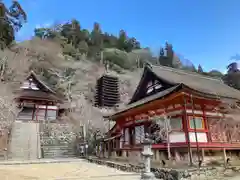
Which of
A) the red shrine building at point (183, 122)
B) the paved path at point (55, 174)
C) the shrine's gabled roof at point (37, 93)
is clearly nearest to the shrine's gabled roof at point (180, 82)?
the red shrine building at point (183, 122)

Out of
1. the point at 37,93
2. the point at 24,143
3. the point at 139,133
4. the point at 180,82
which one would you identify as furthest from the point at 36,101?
the point at 180,82

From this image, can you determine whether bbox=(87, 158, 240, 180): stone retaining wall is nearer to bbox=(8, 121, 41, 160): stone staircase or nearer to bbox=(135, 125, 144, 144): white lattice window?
bbox=(135, 125, 144, 144): white lattice window

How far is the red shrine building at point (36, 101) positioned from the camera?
27.1 metres

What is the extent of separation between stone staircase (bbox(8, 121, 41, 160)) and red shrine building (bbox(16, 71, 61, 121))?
507cm

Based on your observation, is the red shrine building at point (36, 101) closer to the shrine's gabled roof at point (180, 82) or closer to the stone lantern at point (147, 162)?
the shrine's gabled roof at point (180, 82)

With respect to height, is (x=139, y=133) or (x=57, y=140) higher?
(x=139, y=133)

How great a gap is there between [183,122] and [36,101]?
72.1ft

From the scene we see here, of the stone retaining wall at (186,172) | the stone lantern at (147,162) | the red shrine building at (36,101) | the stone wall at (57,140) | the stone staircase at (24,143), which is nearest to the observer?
the stone lantern at (147,162)

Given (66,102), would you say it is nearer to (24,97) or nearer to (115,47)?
(24,97)

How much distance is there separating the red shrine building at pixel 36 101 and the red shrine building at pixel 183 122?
15446 millimetres

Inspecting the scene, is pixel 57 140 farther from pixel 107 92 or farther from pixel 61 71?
pixel 61 71

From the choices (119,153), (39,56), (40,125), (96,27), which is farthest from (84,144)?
(96,27)

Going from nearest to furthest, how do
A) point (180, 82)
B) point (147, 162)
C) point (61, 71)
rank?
point (147, 162), point (180, 82), point (61, 71)

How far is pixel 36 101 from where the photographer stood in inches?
1105
